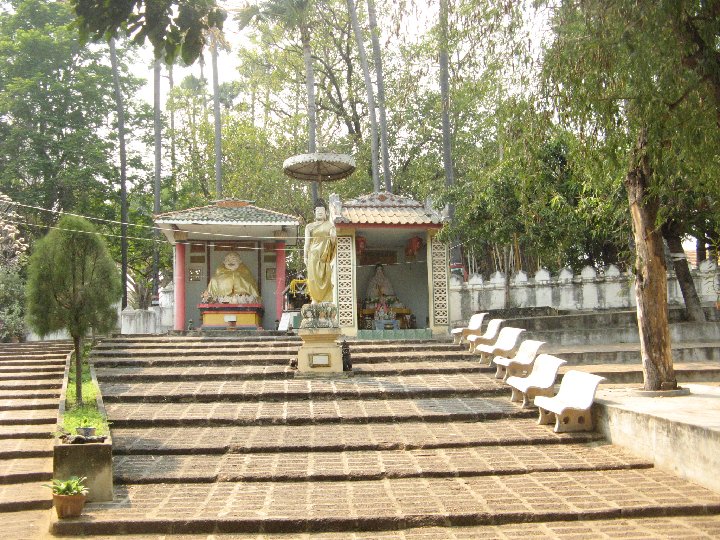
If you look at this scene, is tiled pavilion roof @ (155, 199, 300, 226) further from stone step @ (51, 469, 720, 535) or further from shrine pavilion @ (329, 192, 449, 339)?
stone step @ (51, 469, 720, 535)

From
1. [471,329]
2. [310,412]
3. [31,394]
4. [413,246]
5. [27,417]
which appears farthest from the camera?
[413,246]

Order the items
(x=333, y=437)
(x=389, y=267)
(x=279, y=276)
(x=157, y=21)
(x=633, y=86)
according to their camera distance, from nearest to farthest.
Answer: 1. (x=157, y=21)
2. (x=633, y=86)
3. (x=333, y=437)
4. (x=389, y=267)
5. (x=279, y=276)

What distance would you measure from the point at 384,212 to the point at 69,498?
429 inches

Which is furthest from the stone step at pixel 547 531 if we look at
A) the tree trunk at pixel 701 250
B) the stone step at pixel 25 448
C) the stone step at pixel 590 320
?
the tree trunk at pixel 701 250

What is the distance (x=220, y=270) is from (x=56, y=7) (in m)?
17.1

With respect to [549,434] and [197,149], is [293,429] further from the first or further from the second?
[197,149]

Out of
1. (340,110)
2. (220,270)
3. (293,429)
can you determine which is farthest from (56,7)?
(293,429)

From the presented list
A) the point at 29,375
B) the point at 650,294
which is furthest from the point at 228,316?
the point at 650,294

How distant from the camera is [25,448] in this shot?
24.5 feet

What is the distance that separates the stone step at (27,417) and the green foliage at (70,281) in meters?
1.09

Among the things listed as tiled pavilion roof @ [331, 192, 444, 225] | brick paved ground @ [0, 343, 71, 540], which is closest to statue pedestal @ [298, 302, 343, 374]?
brick paved ground @ [0, 343, 71, 540]

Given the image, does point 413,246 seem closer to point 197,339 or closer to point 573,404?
point 197,339

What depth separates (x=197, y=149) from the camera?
30.5 metres

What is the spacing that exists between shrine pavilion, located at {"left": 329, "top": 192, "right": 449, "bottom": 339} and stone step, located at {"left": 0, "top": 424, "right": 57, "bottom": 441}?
7.03 metres
